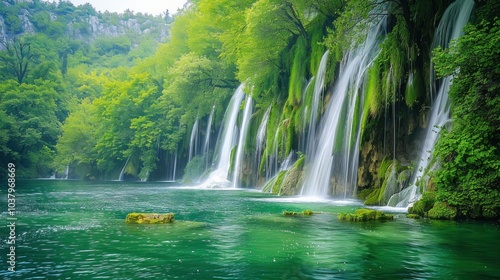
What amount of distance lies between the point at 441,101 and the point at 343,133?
18.1ft

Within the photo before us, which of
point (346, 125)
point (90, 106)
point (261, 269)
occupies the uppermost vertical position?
point (90, 106)

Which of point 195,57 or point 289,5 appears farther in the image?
point 195,57

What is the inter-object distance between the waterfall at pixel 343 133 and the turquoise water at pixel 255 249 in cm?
822

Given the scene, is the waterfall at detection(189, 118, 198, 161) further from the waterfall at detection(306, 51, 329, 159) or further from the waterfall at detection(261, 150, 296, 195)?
the waterfall at detection(306, 51, 329, 159)

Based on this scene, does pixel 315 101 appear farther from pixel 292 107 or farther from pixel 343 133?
pixel 343 133

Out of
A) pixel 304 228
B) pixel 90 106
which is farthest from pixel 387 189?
pixel 90 106

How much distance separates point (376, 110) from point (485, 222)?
28.2ft

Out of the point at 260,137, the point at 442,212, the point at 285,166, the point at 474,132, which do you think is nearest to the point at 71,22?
the point at 260,137

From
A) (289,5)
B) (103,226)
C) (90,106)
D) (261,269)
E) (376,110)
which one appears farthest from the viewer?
(90,106)

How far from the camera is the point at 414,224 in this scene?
12.5 m

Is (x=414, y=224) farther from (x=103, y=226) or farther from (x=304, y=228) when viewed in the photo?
(x=103, y=226)

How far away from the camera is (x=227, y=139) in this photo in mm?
41281

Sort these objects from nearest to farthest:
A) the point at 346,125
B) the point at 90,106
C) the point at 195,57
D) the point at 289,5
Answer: the point at 346,125 < the point at 289,5 < the point at 195,57 < the point at 90,106

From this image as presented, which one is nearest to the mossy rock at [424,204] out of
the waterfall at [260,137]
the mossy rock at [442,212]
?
the mossy rock at [442,212]
